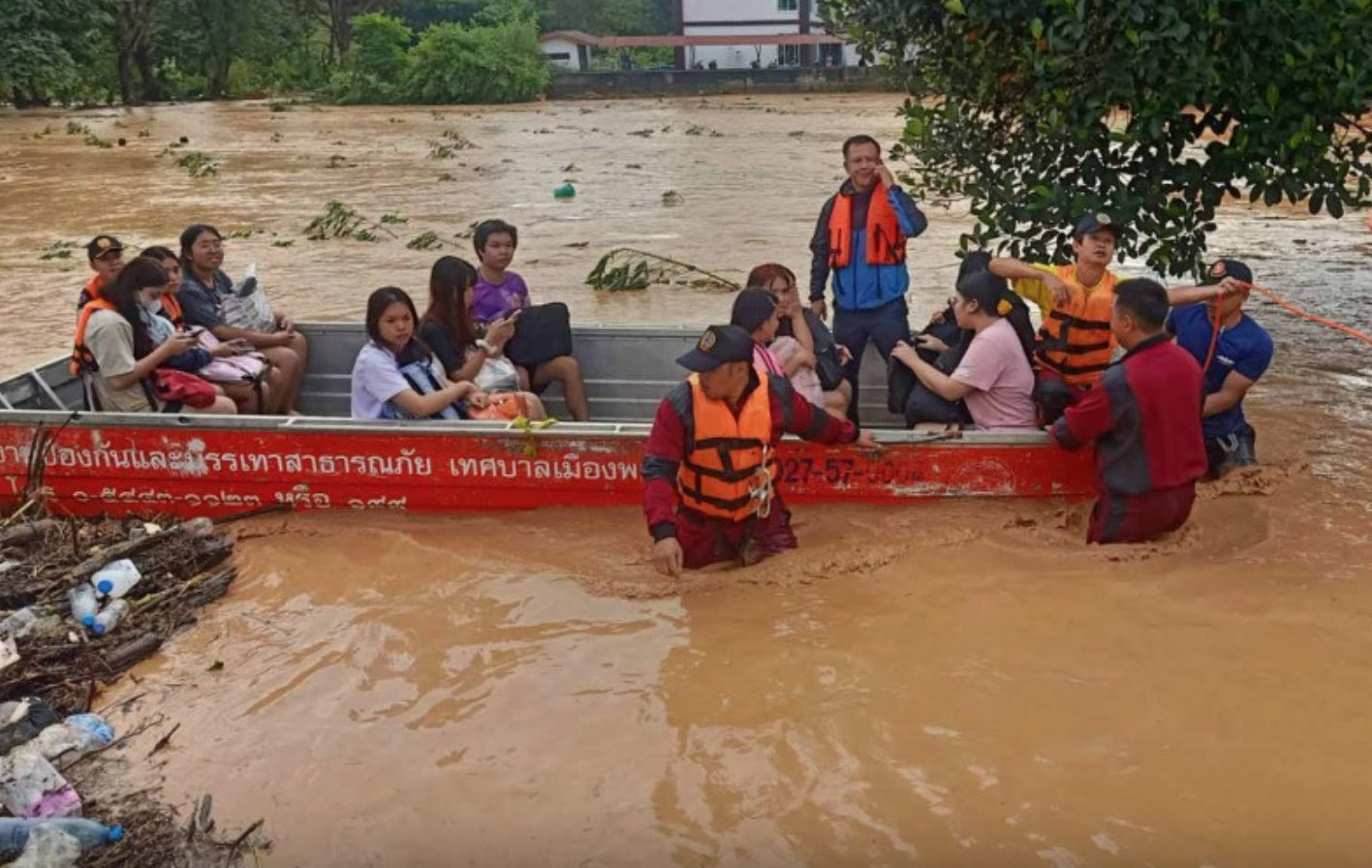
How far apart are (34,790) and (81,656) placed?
104 cm

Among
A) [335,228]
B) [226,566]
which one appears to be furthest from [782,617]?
[335,228]

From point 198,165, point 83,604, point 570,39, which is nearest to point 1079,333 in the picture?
point 83,604

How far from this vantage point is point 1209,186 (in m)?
7.04

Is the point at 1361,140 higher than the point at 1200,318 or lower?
higher

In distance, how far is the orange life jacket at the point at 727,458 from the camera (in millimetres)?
4840

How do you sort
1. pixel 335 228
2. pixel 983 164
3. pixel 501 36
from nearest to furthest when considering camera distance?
pixel 983 164, pixel 335 228, pixel 501 36

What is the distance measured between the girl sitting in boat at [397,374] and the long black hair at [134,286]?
112 centimetres

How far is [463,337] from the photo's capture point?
6.33 m

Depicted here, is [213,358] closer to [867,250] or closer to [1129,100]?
[867,250]

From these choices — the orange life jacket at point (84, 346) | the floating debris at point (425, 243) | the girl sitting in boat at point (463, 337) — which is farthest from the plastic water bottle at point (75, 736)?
the floating debris at point (425, 243)

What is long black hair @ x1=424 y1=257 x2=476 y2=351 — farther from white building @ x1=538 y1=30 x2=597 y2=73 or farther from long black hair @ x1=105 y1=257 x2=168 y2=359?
white building @ x1=538 y1=30 x2=597 y2=73

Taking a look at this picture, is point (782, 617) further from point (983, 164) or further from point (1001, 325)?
point (983, 164)

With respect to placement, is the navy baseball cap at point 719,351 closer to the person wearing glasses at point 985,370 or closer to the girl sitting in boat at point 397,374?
the person wearing glasses at point 985,370

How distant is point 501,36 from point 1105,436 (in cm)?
4654
